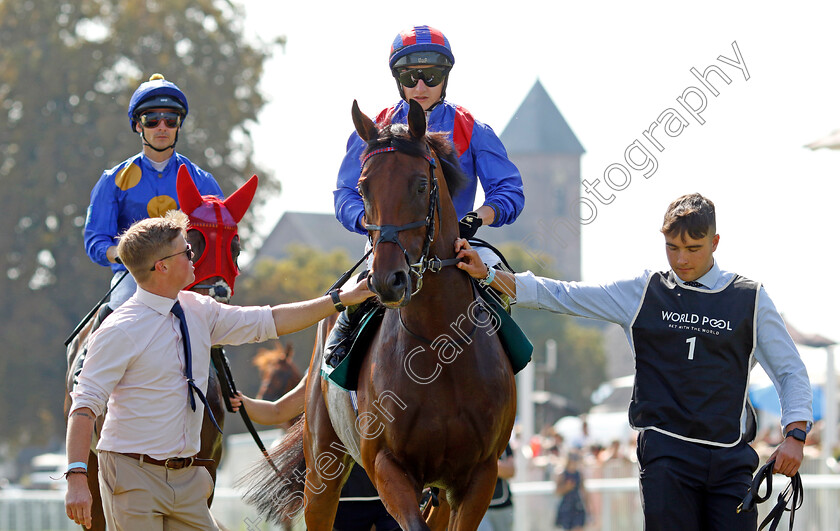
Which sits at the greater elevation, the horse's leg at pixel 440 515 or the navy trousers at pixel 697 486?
the navy trousers at pixel 697 486

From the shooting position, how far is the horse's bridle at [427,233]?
13.6ft

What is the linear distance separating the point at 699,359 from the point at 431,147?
4.79 ft

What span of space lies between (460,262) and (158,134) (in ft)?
8.32

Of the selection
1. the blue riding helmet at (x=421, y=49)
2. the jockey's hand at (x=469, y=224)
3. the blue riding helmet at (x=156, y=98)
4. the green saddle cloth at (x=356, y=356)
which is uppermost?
the blue riding helmet at (x=421, y=49)

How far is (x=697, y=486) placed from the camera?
442 cm

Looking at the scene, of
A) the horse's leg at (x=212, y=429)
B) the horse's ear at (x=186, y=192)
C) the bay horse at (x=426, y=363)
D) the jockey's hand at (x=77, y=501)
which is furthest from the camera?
the horse's ear at (x=186, y=192)

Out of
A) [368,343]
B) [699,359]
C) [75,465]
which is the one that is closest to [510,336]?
[368,343]

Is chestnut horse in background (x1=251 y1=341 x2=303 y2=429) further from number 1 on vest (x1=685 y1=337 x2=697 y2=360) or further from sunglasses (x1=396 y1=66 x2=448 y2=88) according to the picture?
number 1 on vest (x1=685 y1=337 x2=697 y2=360)

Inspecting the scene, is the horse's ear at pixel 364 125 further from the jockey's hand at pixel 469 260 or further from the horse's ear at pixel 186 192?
the horse's ear at pixel 186 192

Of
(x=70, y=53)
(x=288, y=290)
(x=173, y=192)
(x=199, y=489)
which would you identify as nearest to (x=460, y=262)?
(x=199, y=489)

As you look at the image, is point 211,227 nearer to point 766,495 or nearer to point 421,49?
point 421,49

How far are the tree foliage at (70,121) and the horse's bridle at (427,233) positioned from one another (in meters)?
24.4

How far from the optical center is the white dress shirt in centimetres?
409

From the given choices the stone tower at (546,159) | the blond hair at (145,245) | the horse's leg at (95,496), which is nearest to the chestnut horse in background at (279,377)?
the horse's leg at (95,496)
